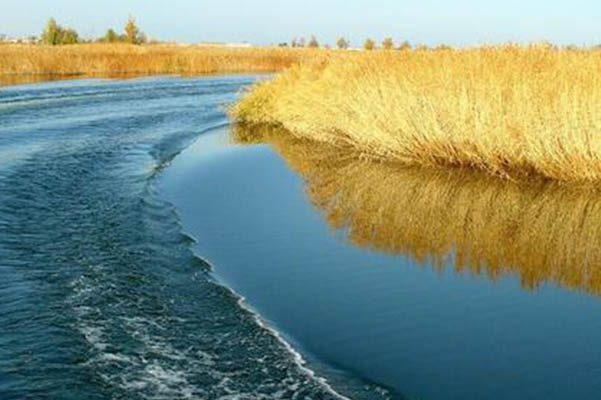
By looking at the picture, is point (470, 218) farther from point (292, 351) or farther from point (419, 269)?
point (292, 351)

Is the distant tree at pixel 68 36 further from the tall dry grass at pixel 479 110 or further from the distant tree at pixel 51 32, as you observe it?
the tall dry grass at pixel 479 110

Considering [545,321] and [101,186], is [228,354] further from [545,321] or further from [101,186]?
[101,186]

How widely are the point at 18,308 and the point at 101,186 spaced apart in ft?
18.0

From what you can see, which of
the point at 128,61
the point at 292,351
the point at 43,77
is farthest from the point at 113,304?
the point at 128,61

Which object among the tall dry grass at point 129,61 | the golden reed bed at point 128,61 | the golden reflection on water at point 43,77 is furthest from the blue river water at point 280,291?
the tall dry grass at point 129,61

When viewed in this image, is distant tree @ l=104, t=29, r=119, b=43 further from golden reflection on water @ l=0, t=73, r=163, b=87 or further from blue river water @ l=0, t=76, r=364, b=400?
blue river water @ l=0, t=76, r=364, b=400

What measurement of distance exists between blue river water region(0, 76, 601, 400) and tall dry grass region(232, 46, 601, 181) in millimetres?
755

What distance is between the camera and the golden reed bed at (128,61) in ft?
127

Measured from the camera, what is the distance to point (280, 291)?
677 cm

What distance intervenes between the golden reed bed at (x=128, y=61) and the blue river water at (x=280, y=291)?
24.2m

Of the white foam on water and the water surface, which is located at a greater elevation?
the water surface

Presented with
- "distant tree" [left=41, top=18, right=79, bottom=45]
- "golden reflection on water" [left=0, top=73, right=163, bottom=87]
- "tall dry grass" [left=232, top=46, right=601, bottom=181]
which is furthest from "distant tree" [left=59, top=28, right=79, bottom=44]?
"tall dry grass" [left=232, top=46, right=601, bottom=181]

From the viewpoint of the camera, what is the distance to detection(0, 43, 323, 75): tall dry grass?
3888 cm

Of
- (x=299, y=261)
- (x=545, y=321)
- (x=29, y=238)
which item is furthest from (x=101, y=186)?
(x=545, y=321)
